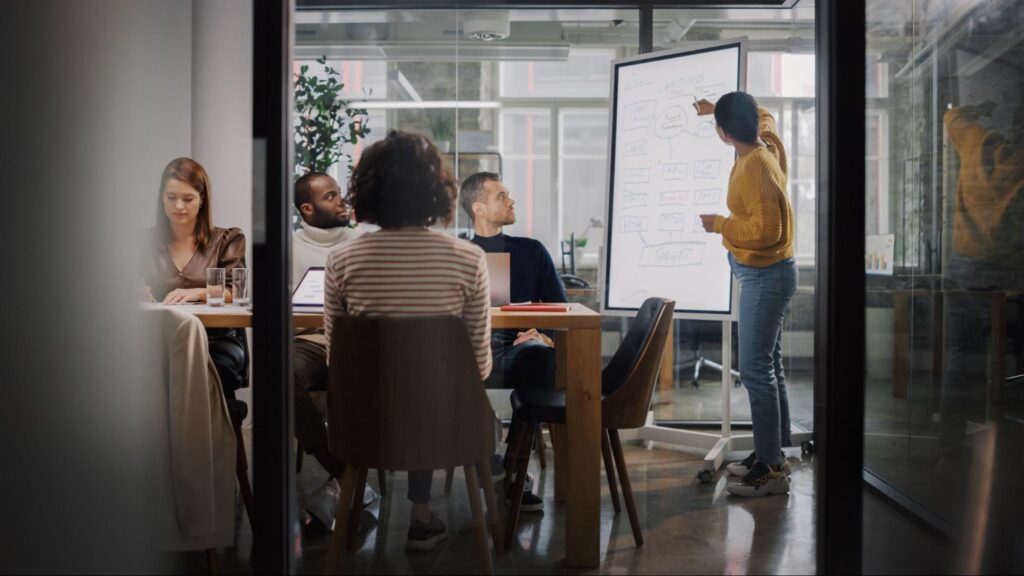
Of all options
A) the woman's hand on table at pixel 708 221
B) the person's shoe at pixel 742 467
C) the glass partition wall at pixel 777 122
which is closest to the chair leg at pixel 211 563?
the person's shoe at pixel 742 467

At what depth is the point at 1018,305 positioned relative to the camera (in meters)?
2.69

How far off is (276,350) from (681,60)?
2.77 metres

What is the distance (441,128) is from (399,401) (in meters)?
0.75

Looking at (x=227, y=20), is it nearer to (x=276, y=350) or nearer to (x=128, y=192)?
(x=128, y=192)

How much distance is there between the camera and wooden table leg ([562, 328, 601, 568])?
252 centimetres

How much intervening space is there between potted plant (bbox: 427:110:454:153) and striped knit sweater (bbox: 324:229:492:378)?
26 centimetres

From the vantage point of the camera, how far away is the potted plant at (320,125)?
215 cm

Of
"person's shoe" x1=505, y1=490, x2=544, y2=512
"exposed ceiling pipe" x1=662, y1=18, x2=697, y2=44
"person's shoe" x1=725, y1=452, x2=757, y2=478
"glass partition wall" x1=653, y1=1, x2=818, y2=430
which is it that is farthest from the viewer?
"exposed ceiling pipe" x1=662, y1=18, x2=697, y2=44

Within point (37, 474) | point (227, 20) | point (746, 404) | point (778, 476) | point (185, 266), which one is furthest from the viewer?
point (746, 404)

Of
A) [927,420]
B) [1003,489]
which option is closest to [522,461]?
[927,420]

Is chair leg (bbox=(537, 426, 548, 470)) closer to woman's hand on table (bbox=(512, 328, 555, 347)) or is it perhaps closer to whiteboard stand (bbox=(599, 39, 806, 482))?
woman's hand on table (bbox=(512, 328, 555, 347))

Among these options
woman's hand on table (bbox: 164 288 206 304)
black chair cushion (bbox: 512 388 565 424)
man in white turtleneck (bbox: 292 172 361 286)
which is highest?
man in white turtleneck (bbox: 292 172 361 286)

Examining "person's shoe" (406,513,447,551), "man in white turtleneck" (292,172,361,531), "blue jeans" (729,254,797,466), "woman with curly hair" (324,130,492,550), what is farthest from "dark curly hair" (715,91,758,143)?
"person's shoe" (406,513,447,551)

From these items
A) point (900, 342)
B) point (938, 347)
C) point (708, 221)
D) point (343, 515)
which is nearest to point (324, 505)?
point (343, 515)
